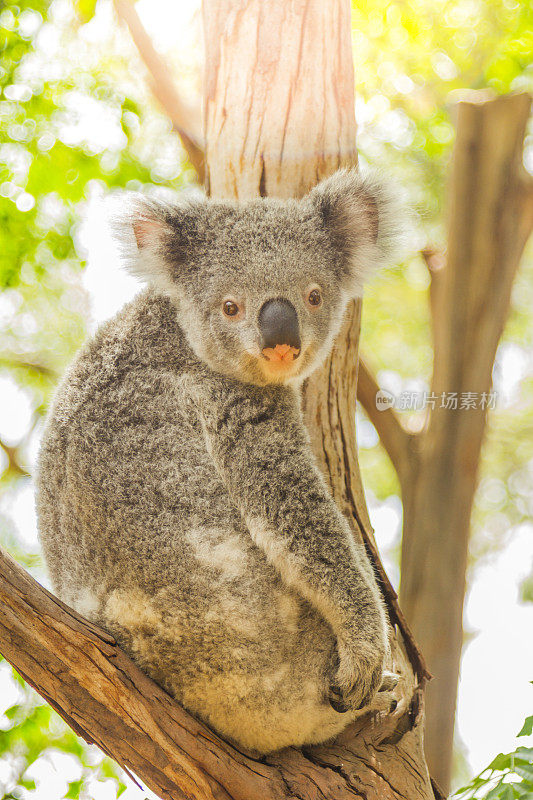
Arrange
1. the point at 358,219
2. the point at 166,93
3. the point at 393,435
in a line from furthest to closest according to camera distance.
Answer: the point at 393,435 < the point at 166,93 < the point at 358,219

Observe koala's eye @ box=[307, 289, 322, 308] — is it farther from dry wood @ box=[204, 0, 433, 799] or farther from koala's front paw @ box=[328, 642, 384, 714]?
koala's front paw @ box=[328, 642, 384, 714]

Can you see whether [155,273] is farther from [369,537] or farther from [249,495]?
[369,537]

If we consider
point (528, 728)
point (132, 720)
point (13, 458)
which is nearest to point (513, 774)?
point (528, 728)

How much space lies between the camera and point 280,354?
7.30ft

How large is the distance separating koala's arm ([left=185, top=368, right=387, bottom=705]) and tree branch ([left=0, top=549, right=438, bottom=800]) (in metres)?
0.34

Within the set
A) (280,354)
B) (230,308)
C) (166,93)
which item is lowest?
(280,354)

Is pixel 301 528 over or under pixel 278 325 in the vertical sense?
under

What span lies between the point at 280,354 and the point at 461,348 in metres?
2.57

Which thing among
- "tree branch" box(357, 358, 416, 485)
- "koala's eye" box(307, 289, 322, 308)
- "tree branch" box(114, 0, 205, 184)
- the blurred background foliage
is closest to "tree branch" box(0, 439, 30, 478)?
the blurred background foliage

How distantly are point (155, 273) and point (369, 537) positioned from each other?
1.34 meters

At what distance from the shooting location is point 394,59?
4703mm

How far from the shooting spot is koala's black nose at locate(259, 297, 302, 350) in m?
2.21

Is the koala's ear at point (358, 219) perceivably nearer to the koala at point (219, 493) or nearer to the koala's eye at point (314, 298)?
the koala at point (219, 493)

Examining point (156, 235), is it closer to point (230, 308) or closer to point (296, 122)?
point (230, 308)
